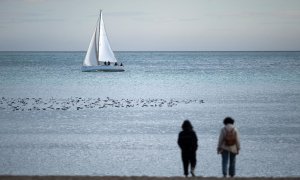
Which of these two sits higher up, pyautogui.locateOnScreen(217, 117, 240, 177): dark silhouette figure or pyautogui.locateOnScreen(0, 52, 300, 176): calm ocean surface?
pyautogui.locateOnScreen(217, 117, 240, 177): dark silhouette figure

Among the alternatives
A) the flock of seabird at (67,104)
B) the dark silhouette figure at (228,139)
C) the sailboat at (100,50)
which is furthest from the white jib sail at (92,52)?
the dark silhouette figure at (228,139)

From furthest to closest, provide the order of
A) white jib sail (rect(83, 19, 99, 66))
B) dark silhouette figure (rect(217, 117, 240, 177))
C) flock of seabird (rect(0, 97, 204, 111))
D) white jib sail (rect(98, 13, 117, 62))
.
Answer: white jib sail (rect(83, 19, 99, 66)), white jib sail (rect(98, 13, 117, 62)), flock of seabird (rect(0, 97, 204, 111)), dark silhouette figure (rect(217, 117, 240, 177))

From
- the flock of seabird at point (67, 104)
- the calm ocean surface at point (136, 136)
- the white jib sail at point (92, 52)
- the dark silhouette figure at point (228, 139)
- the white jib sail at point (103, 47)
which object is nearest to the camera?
the dark silhouette figure at point (228, 139)

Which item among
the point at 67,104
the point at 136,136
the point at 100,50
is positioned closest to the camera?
the point at 136,136

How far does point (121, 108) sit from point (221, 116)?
363 inches

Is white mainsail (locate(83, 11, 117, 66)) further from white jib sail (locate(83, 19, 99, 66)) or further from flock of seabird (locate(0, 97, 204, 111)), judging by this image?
flock of seabird (locate(0, 97, 204, 111))

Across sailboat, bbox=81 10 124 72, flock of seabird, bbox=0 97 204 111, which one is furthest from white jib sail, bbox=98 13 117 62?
flock of seabird, bbox=0 97 204 111

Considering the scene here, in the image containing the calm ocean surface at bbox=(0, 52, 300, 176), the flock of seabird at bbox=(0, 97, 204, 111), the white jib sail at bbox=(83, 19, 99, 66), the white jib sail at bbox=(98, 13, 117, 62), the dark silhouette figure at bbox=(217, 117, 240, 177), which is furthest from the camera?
the white jib sail at bbox=(83, 19, 99, 66)

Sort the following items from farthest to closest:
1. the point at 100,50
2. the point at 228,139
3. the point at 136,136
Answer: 1. the point at 100,50
2. the point at 136,136
3. the point at 228,139

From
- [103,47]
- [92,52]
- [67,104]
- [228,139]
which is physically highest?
[103,47]

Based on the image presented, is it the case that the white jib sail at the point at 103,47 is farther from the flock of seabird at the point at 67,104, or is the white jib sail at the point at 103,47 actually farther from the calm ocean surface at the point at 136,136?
the calm ocean surface at the point at 136,136

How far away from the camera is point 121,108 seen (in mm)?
46781

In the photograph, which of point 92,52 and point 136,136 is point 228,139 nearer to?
point 136,136

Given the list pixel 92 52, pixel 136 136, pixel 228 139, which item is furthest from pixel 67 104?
pixel 92 52
